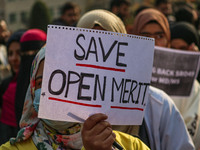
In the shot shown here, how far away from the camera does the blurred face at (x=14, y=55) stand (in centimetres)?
498

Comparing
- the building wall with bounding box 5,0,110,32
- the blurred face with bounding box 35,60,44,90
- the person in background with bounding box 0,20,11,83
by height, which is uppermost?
the blurred face with bounding box 35,60,44,90

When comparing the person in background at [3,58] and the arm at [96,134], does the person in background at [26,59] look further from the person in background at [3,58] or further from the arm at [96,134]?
the person in background at [3,58]

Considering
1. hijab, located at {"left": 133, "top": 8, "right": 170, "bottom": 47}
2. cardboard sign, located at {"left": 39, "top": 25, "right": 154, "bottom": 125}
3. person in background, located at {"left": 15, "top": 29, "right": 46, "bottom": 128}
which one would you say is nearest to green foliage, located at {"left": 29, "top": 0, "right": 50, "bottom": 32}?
person in background, located at {"left": 15, "top": 29, "right": 46, "bottom": 128}

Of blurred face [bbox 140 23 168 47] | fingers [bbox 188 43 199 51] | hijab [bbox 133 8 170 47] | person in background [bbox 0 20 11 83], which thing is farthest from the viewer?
person in background [bbox 0 20 11 83]

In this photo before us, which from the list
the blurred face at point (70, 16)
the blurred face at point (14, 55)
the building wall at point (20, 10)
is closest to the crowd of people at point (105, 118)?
the blurred face at point (14, 55)

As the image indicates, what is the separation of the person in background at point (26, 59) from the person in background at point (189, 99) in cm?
138

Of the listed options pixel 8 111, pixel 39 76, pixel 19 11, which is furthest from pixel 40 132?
pixel 19 11

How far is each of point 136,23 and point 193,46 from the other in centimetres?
78

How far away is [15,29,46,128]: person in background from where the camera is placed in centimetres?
388

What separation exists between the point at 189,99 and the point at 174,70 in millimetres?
337

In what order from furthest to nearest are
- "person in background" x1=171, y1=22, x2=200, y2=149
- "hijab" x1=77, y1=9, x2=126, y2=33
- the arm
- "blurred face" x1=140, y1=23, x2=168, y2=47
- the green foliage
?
1. the green foliage
2. "blurred face" x1=140, y1=23, x2=168, y2=47
3. "person in background" x1=171, y1=22, x2=200, y2=149
4. "hijab" x1=77, y1=9, x2=126, y2=33
5. the arm

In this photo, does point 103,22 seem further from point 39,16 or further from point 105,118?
point 39,16

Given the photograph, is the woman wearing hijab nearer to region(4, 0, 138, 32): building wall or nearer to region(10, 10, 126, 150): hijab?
region(10, 10, 126, 150): hijab

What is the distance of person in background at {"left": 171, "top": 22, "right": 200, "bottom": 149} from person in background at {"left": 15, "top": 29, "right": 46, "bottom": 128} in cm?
138
